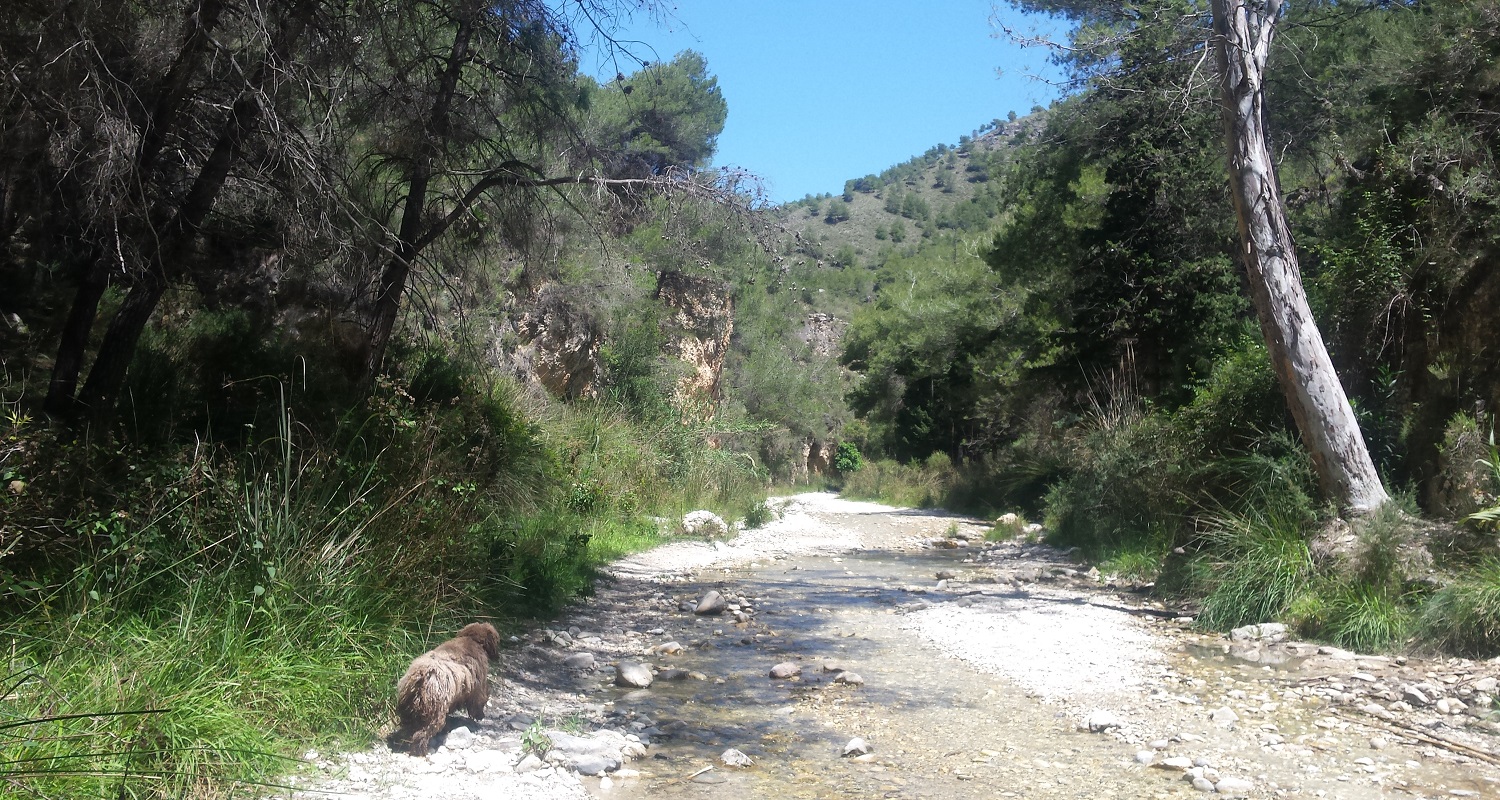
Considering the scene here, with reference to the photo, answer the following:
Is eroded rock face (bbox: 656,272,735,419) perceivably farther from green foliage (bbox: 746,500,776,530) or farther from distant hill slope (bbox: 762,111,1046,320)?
distant hill slope (bbox: 762,111,1046,320)

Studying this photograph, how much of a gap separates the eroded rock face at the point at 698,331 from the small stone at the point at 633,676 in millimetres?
18667

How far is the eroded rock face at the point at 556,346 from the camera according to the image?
62.4ft

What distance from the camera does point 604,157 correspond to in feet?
31.9

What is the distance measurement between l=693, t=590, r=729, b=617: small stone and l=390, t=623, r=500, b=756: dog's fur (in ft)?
14.5

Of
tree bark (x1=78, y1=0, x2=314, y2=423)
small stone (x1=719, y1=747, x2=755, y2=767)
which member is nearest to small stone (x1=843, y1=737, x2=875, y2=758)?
small stone (x1=719, y1=747, x2=755, y2=767)

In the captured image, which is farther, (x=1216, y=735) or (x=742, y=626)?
(x=742, y=626)

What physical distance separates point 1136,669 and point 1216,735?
170cm

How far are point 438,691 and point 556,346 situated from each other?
52.4 ft

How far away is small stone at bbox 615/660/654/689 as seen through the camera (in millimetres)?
6824

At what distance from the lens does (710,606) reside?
985 centimetres

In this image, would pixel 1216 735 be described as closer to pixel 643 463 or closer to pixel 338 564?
pixel 338 564

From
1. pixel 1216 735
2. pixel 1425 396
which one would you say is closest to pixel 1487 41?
pixel 1425 396

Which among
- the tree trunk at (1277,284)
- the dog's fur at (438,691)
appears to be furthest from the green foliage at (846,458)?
the dog's fur at (438,691)

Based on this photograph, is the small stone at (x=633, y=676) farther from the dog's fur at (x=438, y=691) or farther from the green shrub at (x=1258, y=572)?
the green shrub at (x=1258, y=572)
